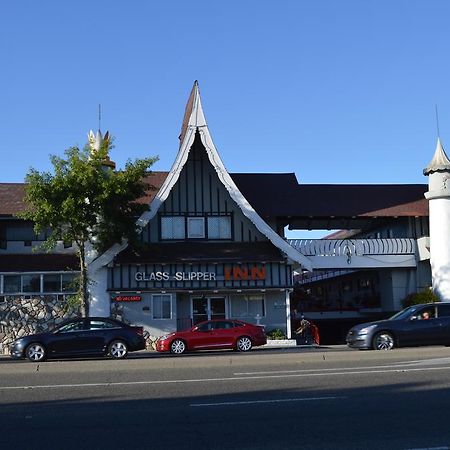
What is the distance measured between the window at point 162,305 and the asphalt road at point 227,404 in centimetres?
1324

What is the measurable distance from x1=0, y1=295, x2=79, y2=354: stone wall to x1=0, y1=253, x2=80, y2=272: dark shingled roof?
1.25 m

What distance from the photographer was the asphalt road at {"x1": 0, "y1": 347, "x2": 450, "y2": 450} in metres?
8.40

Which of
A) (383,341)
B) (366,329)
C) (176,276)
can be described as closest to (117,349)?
(366,329)

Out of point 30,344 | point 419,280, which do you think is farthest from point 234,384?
point 419,280

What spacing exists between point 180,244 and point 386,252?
32.9 ft

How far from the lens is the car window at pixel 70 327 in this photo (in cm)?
2202

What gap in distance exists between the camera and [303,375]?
14602 mm

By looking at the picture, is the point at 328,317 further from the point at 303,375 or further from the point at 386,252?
the point at 303,375

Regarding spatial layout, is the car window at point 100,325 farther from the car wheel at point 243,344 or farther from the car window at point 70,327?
the car wheel at point 243,344

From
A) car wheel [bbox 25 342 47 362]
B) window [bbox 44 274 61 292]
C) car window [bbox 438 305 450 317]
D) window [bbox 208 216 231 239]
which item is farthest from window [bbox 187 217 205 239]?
car window [bbox 438 305 450 317]

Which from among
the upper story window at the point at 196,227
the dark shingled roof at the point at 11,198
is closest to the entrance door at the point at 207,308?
the upper story window at the point at 196,227

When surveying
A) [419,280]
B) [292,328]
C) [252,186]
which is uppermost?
[252,186]

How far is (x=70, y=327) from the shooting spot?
22.0 metres

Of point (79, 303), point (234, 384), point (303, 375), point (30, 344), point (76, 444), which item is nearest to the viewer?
point (76, 444)
